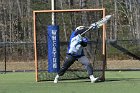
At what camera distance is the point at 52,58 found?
16297 mm

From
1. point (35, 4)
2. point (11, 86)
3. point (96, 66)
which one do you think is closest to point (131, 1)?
point (35, 4)

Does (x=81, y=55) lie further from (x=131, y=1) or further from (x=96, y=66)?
(x=131, y=1)

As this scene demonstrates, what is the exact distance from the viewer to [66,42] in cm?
1803

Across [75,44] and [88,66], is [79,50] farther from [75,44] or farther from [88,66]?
[88,66]

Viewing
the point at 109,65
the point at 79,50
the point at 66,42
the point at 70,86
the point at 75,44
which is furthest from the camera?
the point at 109,65

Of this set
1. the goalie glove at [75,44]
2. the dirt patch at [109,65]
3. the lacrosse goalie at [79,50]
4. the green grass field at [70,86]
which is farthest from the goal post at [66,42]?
the dirt patch at [109,65]

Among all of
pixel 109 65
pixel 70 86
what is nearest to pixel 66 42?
pixel 70 86

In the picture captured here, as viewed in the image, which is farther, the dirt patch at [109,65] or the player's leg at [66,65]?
the dirt patch at [109,65]

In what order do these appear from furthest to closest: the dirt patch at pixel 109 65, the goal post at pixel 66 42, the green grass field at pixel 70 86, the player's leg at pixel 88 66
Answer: the dirt patch at pixel 109 65
the goal post at pixel 66 42
the player's leg at pixel 88 66
the green grass field at pixel 70 86

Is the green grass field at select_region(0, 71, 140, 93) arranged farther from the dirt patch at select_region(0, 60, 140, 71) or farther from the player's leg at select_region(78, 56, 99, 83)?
the dirt patch at select_region(0, 60, 140, 71)

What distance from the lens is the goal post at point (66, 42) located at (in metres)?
16.2

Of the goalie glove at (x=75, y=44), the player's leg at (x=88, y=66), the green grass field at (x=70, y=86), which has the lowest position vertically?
the green grass field at (x=70, y=86)

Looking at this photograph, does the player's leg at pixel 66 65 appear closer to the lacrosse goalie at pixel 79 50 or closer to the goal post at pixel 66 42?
the lacrosse goalie at pixel 79 50

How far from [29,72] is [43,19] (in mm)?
4879
